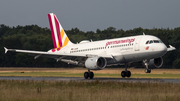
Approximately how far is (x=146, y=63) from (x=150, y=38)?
9.65ft

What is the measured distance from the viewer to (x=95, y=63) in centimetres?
3494

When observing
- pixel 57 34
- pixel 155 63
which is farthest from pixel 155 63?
pixel 57 34

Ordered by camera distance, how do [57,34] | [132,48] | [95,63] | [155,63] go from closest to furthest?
[95,63] → [132,48] → [155,63] → [57,34]

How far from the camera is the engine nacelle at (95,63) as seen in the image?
35.0 metres

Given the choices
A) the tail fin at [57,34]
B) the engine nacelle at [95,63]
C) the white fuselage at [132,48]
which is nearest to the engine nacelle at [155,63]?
the white fuselage at [132,48]

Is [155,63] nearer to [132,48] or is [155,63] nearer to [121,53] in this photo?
[132,48]

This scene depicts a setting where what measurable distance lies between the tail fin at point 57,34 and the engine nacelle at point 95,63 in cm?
1221

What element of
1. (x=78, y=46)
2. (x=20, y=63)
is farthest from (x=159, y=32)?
(x=78, y=46)

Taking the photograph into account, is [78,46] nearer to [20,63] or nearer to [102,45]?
[102,45]

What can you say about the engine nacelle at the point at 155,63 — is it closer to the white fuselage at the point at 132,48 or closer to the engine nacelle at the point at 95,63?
the white fuselage at the point at 132,48

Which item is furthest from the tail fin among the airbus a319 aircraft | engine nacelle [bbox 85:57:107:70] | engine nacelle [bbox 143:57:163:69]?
engine nacelle [bbox 143:57:163:69]

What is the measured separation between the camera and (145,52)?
35156 millimetres

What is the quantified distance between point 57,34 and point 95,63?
1580cm

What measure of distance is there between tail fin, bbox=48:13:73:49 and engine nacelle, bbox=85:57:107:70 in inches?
481
